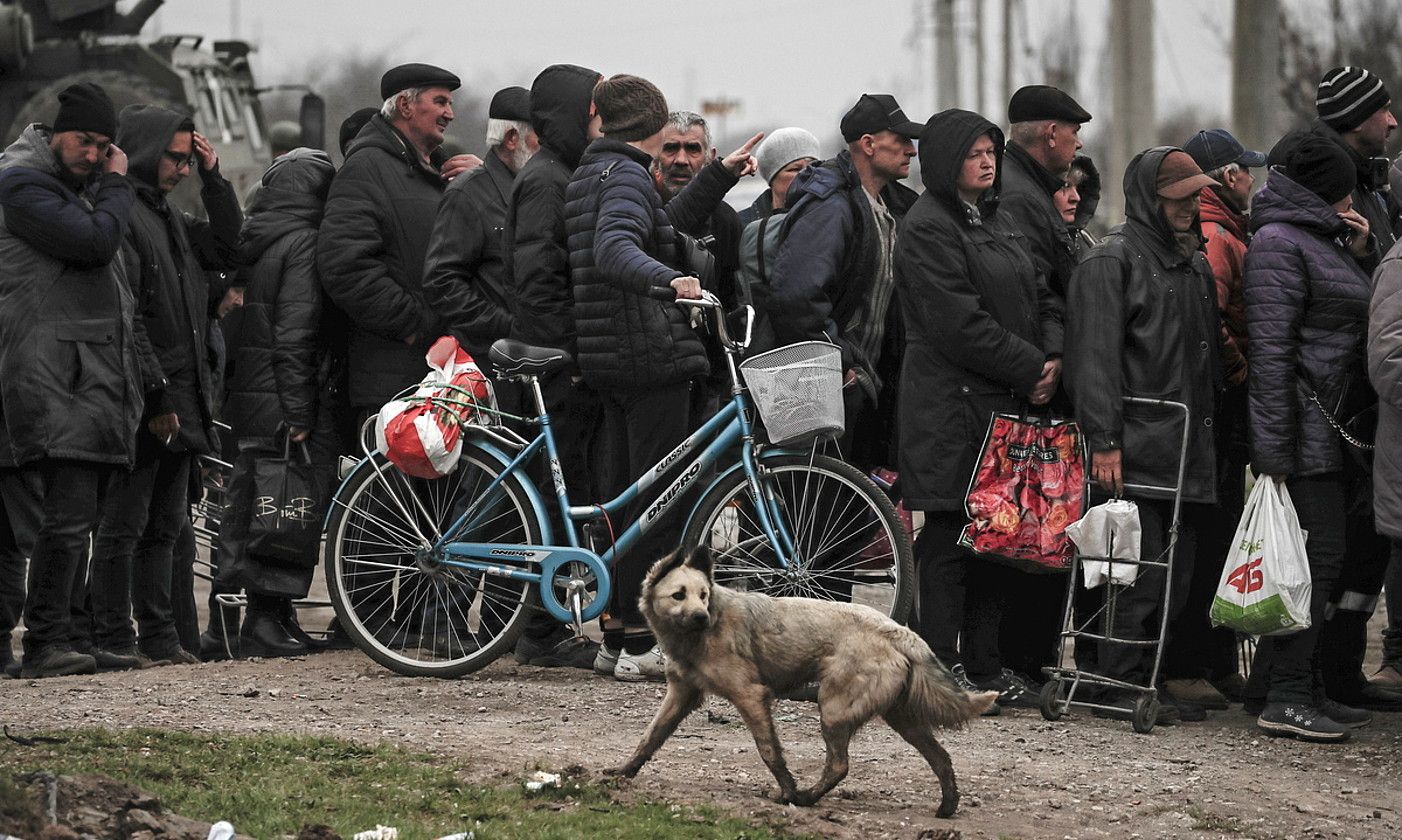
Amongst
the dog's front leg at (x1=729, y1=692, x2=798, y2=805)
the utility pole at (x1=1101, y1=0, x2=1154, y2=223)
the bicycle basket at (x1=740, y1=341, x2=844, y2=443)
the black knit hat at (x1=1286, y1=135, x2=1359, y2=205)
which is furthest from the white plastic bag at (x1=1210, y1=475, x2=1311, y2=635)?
the utility pole at (x1=1101, y1=0, x2=1154, y2=223)

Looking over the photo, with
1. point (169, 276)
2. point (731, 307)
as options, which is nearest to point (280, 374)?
point (169, 276)

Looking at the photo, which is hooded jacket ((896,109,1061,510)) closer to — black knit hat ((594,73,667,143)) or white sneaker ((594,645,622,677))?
black knit hat ((594,73,667,143))

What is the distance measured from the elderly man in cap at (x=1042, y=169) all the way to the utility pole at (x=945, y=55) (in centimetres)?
2963

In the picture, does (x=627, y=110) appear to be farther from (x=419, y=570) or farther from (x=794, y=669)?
(x=794, y=669)

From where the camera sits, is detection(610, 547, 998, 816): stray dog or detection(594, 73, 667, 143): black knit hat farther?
detection(594, 73, 667, 143): black knit hat

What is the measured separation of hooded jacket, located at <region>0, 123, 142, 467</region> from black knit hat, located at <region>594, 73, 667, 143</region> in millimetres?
1902

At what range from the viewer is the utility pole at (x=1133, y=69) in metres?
21.7

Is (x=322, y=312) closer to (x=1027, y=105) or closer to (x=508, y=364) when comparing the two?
(x=508, y=364)

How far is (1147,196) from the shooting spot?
23.9 ft

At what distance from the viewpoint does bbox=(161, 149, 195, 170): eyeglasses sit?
27.4 feet

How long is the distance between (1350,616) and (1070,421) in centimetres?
142

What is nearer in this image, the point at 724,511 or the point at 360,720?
the point at 360,720

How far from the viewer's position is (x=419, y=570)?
7.53 m

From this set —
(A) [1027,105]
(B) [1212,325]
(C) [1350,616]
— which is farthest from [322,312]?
(C) [1350,616]
